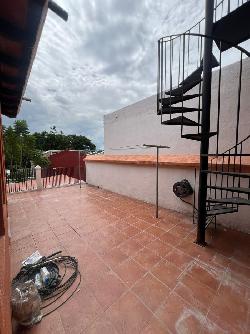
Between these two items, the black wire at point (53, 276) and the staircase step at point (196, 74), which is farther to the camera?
the staircase step at point (196, 74)

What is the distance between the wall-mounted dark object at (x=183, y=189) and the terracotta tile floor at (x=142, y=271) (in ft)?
1.54

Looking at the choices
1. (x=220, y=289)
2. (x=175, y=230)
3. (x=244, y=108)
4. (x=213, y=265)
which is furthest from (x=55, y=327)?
(x=244, y=108)

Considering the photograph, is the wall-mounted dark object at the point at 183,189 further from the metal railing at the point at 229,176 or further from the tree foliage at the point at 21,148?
the tree foliage at the point at 21,148

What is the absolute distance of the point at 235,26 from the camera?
2.48m

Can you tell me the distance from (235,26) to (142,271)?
3562 millimetres

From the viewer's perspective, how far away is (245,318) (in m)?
1.39

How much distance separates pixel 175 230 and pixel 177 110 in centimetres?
197

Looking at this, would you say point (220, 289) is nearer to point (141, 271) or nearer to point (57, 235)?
point (141, 271)

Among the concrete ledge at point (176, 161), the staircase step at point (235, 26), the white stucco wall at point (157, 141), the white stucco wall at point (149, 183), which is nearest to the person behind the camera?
the staircase step at point (235, 26)

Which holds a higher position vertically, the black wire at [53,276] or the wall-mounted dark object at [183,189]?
the wall-mounted dark object at [183,189]

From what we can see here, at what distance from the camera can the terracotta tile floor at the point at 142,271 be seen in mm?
1381

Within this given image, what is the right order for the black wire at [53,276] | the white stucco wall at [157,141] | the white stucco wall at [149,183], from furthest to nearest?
1. the white stucco wall at [157,141]
2. the white stucco wall at [149,183]
3. the black wire at [53,276]

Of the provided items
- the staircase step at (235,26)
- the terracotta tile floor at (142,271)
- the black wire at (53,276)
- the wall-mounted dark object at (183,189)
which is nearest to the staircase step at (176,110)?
the staircase step at (235,26)

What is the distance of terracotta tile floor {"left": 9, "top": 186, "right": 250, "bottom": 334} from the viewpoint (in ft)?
4.53
